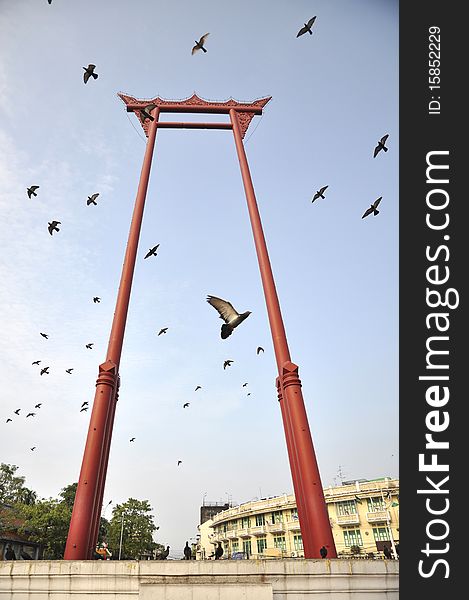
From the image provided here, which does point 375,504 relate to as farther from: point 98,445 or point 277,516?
point 98,445

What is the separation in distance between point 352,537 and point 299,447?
31740 millimetres

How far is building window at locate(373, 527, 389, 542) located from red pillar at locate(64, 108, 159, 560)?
31854mm

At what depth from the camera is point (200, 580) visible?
7.21 metres

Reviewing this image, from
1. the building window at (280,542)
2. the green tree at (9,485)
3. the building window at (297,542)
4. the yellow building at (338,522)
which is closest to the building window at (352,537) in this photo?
the yellow building at (338,522)

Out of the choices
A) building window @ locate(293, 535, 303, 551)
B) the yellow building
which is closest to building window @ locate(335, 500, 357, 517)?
the yellow building

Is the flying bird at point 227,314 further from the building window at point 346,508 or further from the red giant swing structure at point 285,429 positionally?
the building window at point 346,508

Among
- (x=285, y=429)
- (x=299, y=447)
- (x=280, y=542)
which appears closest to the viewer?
(x=299, y=447)

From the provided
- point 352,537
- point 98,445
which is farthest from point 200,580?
point 352,537

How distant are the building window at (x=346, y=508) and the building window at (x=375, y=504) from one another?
1.28 m

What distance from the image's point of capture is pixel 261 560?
7578mm

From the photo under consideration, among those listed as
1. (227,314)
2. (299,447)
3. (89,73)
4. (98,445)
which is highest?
(89,73)

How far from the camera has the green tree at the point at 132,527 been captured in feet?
140

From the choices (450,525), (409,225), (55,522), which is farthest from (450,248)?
(55,522)

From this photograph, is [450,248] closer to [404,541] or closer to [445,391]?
[445,391]
